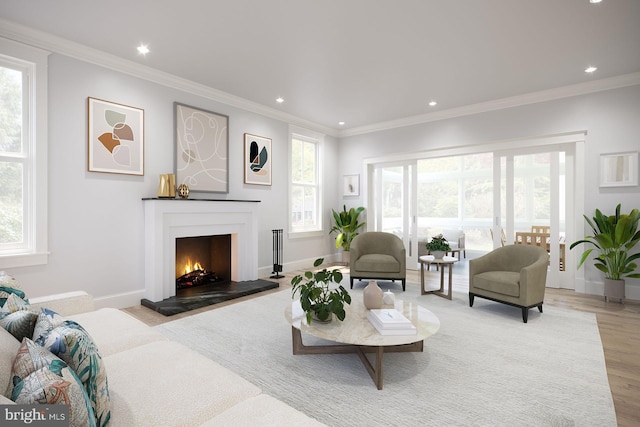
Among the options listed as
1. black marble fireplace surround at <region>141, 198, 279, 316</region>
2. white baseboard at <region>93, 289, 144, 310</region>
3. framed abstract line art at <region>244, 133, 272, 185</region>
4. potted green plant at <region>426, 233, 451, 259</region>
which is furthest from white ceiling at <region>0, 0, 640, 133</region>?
white baseboard at <region>93, 289, 144, 310</region>

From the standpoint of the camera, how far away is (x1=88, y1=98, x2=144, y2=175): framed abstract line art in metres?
3.58

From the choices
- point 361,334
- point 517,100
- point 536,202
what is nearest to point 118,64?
point 361,334

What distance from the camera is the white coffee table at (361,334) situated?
6.96 feet

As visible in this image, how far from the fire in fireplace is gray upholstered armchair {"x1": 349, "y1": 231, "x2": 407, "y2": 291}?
1.96 meters

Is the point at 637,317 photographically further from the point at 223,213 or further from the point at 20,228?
the point at 20,228

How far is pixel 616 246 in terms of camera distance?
4.01 m

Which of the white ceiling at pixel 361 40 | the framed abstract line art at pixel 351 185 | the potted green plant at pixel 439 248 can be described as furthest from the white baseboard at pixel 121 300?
the framed abstract line art at pixel 351 185

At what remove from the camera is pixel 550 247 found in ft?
16.1

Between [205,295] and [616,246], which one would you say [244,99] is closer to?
[205,295]

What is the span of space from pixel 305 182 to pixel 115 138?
3.47m

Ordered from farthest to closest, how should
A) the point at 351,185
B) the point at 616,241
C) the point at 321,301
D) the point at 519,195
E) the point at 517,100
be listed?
1. the point at 351,185
2. the point at 519,195
3. the point at 517,100
4. the point at 616,241
5. the point at 321,301

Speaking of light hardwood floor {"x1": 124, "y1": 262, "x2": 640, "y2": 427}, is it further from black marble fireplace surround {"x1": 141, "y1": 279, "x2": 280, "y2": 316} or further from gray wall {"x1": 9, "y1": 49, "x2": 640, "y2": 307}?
gray wall {"x1": 9, "y1": 49, "x2": 640, "y2": 307}

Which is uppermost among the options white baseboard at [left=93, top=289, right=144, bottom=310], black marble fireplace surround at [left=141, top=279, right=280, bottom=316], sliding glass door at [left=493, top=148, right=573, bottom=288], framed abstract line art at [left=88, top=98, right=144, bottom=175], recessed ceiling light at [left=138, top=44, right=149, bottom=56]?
recessed ceiling light at [left=138, top=44, right=149, bottom=56]

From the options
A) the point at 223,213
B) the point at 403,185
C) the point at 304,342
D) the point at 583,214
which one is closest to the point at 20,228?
the point at 223,213
